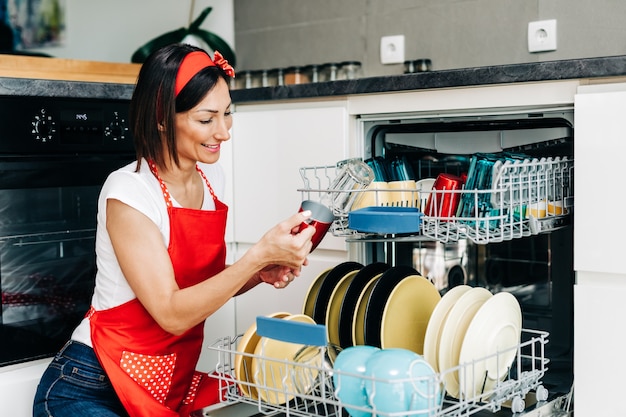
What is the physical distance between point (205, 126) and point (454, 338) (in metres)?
0.60

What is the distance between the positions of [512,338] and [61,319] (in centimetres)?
105

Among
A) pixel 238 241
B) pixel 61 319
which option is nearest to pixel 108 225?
pixel 61 319

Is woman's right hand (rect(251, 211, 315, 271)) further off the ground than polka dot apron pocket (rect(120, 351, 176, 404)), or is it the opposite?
woman's right hand (rect(251, 211, 315, 271))

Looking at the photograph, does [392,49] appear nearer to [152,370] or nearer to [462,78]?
[462,78]

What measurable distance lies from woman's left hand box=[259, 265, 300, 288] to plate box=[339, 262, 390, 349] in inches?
4.1

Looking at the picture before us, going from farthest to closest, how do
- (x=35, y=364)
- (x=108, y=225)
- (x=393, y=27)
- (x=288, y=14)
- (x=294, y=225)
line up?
(x=288, y=14) < (x=393, y=27) < (x=35, y=364) < (x=108, y=225) < (x=294, y=225)

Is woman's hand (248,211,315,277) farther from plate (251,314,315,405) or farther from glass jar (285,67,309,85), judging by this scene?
glass jar (285,67,309,85)

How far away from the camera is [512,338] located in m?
1.39

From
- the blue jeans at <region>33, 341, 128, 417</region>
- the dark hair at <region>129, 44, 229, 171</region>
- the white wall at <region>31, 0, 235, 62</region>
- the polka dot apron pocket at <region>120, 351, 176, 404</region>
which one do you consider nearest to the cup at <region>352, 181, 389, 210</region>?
the dark hair at <region>129, 44, 229, 171</region>

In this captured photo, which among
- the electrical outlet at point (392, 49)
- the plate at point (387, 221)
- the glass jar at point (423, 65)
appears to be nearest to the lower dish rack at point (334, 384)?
the plate at point (387, 221)

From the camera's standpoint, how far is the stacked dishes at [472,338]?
130 cm

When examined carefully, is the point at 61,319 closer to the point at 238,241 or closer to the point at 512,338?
the point at 238,241

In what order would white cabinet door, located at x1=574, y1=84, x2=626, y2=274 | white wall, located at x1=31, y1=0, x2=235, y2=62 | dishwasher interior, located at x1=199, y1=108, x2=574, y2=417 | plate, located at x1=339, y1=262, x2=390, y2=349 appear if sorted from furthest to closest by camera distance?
white wall, located at x1=31, y1=0, x2=235, y2=62 → plate, located at x1=339, y1=262, x2=390, y2=349 → white cabinet door, located at x1=574, y1=84, x2=626, y2=274 → dishwasher interior, located at x1=199, y1=108, x2=574, y2=417

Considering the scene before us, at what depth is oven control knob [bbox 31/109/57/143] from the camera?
1.75 metres
